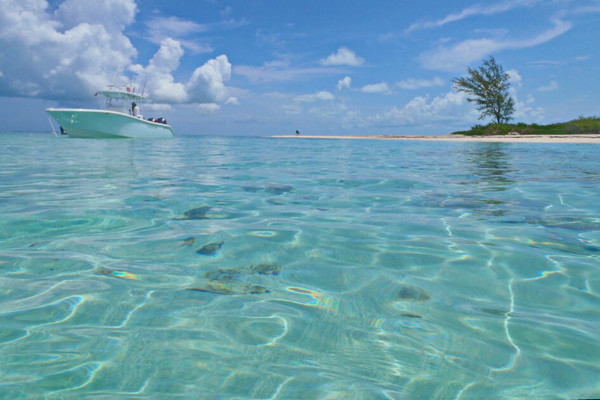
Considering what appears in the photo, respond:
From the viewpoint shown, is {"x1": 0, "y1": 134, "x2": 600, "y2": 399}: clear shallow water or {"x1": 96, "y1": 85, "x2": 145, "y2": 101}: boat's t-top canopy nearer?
{"x1": 0, "y1": 134, "x2": 600, "y2": 399}: clear shallow water

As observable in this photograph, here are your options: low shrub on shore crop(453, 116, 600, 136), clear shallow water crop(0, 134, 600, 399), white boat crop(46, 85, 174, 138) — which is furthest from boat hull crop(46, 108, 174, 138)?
low shrub on shore crop(453, 116, 600, 136)

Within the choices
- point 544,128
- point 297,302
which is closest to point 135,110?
point 297,302

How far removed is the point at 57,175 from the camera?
259 inches

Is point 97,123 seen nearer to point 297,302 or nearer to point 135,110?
point 135,110

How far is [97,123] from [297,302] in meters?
25.9

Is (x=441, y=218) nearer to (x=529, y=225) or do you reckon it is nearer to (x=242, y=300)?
(x=529, y=225)

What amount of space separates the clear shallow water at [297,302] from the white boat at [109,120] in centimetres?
2238

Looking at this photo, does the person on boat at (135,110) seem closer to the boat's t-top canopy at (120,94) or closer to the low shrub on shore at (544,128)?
the boat's t-top canopy at (120,94)

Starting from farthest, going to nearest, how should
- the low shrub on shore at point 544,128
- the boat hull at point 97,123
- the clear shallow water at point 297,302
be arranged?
the low shrub on shore at point 544,128 → the boat hull at point 97,123 → the clear shallow water at point 297,302

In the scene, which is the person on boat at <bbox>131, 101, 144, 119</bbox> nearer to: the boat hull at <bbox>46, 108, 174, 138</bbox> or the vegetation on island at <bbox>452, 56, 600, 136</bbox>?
the boat hull at <bbox>46, 108, 174, 138</bbox>

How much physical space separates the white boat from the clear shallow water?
881 inches

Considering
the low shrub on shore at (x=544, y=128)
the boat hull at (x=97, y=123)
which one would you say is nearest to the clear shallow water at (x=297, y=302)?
the boat hull at (x=97, y=123)

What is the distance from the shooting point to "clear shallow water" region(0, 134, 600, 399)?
1279 mm

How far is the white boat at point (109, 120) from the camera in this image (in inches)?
915
